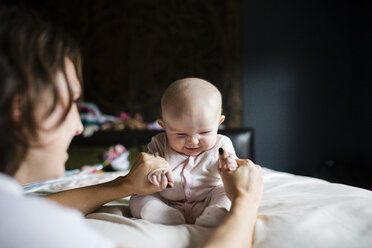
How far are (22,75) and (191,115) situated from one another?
0.53m

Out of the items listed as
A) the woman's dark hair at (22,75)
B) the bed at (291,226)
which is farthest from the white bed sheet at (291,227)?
the woman's dark hair at (22,75)

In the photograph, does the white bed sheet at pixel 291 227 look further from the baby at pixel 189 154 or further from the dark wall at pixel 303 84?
the dark wall at pixel 303 84

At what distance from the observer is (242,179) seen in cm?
80

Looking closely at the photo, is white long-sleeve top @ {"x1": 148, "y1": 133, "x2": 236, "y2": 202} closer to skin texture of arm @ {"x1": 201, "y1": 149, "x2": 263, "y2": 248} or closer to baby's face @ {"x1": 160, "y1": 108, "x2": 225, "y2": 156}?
baby's face @ {"x1": 160, "y1": 108, "x2": 225, "y2": 156}

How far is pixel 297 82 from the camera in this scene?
12.5 feet

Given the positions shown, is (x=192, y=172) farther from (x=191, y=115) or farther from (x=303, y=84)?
(x=303, y=84)

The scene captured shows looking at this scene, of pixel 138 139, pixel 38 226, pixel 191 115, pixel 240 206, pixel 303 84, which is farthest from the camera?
pixel 303 84

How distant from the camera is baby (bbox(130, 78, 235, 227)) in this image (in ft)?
3.09

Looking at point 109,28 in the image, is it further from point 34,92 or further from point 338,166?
point 34,92

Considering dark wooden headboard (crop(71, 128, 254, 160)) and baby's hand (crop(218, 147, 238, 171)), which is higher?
baby's hand (crop(218, 147, 238, 171))

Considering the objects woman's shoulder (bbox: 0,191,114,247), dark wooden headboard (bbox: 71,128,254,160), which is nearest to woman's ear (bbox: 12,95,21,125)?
woman's shoulder (bbox: 0,191,114,247)

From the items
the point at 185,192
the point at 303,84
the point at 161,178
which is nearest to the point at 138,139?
the point at 185,192

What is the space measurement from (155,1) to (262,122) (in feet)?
7.42

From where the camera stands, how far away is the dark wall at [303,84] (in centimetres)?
371
